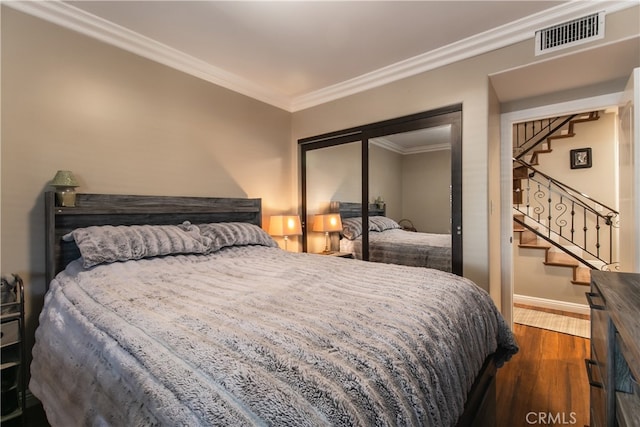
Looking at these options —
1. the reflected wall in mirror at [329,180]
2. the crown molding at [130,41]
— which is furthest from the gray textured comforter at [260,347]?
the reflected wall in mirror at [329,180]

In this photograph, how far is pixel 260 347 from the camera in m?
0.80

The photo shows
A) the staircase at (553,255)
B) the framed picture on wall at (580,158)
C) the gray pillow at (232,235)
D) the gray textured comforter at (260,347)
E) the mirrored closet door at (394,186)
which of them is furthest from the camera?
the framed picture on wall at (580,158)

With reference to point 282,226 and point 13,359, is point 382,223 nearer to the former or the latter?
point 282,226

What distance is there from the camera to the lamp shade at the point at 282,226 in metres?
3.21

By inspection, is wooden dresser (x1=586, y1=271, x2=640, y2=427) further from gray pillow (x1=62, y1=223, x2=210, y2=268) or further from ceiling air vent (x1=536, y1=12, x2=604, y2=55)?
gray pillow (x1=62, y1=223, x2=210, y2=268)

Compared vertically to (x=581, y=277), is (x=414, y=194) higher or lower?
higher

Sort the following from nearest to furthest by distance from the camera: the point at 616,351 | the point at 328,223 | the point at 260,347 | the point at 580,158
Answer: the point at 260,347 < the point at 616,351 < the point at 328,223 < the point at 580,158

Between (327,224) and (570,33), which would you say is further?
(327,224)

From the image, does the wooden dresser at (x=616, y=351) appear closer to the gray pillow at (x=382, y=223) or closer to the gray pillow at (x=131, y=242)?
the gray pillow at (x=382, y=223)

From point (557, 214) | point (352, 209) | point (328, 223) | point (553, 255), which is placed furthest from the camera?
point (557, 214)

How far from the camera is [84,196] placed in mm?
2031

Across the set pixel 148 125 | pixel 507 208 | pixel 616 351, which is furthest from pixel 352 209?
pixel 616 351

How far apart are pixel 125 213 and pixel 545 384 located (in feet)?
10.6

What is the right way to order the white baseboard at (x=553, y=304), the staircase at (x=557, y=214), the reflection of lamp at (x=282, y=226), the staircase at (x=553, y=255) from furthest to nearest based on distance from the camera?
the staircase at (x=557, y=214) → the staircase at (x=553, y=255) → the white baseboard at (x=553, y=304) → the reflection of lamp at (x=282, y=226)
